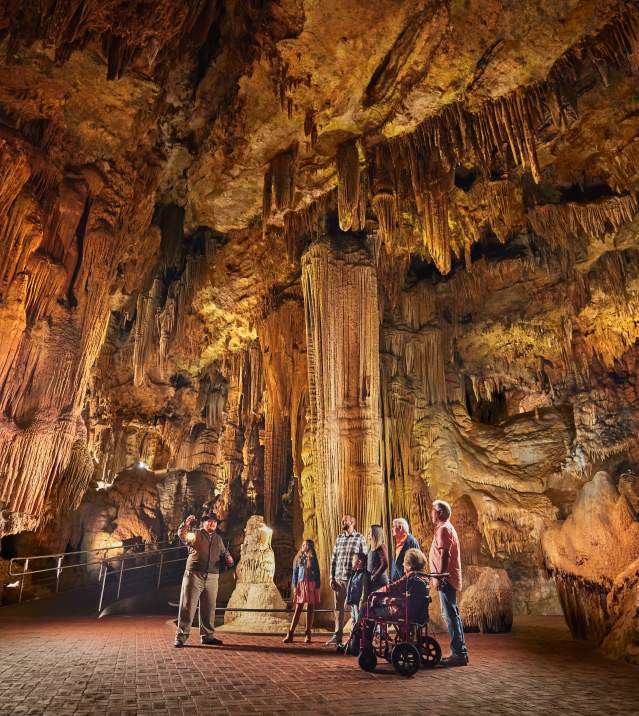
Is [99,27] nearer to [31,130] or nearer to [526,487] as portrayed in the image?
[31,130]

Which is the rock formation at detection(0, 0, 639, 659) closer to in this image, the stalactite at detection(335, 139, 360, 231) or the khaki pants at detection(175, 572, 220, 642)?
the stalactite at detection(335, 139, 360, 231)

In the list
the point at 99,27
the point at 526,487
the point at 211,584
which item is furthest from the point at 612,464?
the point at 99,27

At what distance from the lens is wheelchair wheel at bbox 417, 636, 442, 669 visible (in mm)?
4152

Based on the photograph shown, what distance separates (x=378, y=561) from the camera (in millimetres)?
4992

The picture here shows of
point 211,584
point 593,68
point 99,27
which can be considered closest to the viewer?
point 211,584

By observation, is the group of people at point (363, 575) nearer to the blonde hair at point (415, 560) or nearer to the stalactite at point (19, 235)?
the blonde hair at point (415, 560)

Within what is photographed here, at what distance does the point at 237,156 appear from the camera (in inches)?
329

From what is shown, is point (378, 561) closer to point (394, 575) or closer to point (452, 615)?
point (394, 575)

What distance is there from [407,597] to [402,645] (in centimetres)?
34

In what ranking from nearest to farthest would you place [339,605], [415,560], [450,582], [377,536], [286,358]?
[415,560] → [450,582] → [377,536] → [339,605] → [286,358]

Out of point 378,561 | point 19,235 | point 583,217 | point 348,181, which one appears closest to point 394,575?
point 378,561

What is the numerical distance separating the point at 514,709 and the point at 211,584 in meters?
3.26

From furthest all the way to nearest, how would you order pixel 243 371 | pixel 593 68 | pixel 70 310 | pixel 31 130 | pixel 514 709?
1. pixel 243 371
2. pixel 70 310
3. pixel 31 130
4. pixel 593 68
5. pixel 514 709

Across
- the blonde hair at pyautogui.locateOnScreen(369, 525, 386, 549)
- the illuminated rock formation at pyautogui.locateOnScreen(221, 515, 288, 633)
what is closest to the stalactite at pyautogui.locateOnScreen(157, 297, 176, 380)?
the illuminated rock formation at pyautogui.locateOnScreen(221, 515, 288, 633)
